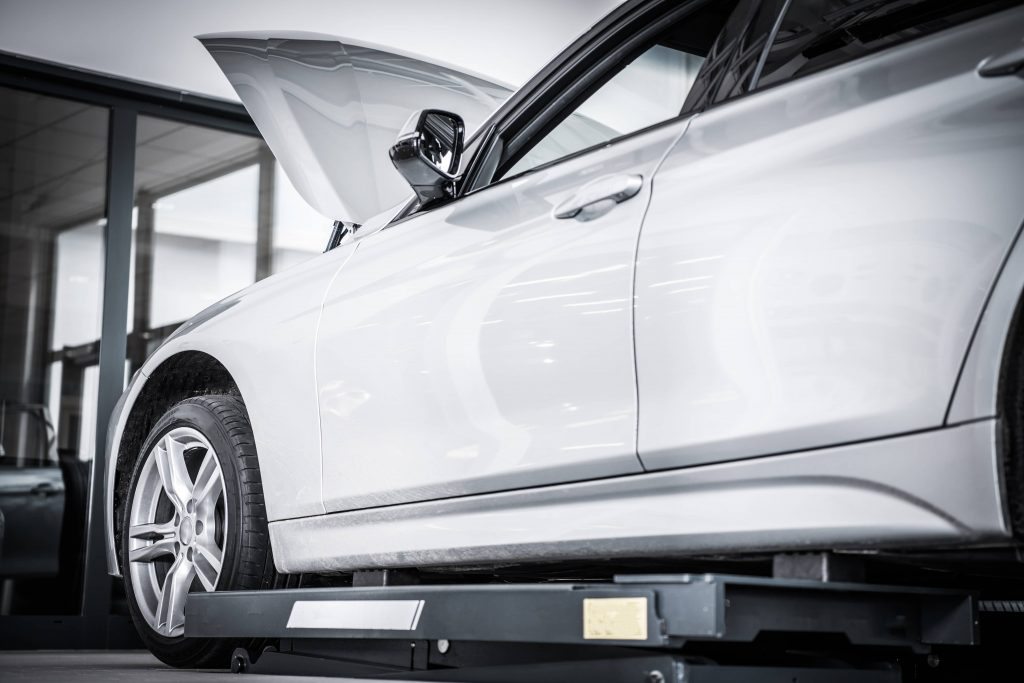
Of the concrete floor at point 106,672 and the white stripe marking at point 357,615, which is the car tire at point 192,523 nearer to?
the concrete floor at point 106,672

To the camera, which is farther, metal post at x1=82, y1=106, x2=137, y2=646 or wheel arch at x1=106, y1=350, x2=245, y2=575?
metal post at x1=82, y1=106, x2=137, y2=646

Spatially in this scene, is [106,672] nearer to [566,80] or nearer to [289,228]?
[566,80]

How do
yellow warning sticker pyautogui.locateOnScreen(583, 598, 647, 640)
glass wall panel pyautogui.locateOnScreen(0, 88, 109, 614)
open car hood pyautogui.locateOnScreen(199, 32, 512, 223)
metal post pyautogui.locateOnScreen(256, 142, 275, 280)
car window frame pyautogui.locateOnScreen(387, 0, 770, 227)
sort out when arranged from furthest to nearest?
metal post pyautogui.locateOnScreen(256, 142, 275, 280), glass wall panel pyautogui.locateOnScreen(0, 88, 109, 614), open car hood pyautogui.locateOnScreen(199, 32, 512, 223), car window frame pyautogui.locateOnScreen(387, 0, 770, 227), yellow warning sticker pyautogui.locateOnScreen(583, 598, 647, 640)

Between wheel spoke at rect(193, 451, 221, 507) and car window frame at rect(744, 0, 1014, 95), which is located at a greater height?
car window frame at rect(744, 0, 1014, 95)

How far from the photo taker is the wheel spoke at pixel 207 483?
3418mm

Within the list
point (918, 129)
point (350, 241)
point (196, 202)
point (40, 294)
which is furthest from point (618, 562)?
point (196, 202)

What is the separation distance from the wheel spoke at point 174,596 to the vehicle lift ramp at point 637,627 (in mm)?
677

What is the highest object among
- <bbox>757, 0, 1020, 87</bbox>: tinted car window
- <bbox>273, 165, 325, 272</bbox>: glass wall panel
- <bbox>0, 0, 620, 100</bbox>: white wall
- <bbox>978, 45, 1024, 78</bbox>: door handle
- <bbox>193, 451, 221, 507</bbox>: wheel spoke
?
<bbox>0, 0, 620, 100</bbox>: white wall

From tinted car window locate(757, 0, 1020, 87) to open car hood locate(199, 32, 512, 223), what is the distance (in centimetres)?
171

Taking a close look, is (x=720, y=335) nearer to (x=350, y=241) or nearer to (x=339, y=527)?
(x=339, y=527)

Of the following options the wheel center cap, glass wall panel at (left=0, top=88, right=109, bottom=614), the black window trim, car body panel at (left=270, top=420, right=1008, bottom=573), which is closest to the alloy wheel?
the wheel center cap

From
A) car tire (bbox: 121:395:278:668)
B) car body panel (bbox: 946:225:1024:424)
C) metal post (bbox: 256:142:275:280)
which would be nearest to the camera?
car body panel (bbox: 946:225:1024:424)

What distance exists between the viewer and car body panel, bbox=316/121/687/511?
90.1 inches

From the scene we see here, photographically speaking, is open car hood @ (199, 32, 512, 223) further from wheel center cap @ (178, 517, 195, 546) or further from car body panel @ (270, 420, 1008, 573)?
car body panel @ (270, 420, 1008, 573)
